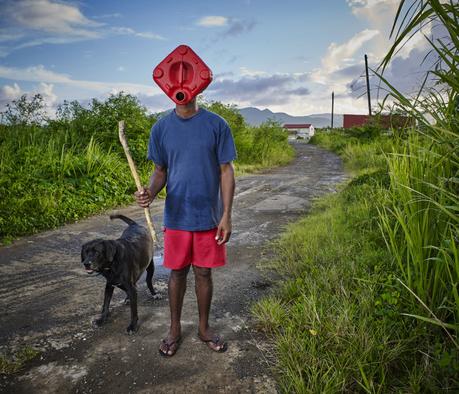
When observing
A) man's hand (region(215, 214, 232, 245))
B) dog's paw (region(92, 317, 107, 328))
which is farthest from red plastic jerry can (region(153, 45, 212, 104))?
dog's paw (region(92, 317, 107, 328))

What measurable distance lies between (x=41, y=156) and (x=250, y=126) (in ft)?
47.5

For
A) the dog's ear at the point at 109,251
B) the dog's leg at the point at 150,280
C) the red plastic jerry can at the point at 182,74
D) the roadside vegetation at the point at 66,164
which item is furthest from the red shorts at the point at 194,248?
the roadside vegetation at the point at 66,164

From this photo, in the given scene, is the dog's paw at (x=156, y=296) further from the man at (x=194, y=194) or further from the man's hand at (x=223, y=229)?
the man's hand at (x=223, y=229)

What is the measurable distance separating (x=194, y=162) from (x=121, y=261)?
3.55ft

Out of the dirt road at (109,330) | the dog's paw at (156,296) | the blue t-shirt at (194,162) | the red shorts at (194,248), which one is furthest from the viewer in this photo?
the dog's paw at (156,296)

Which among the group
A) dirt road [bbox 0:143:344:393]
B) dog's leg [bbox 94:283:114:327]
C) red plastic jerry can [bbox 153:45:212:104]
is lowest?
dirt road [bbox 0:143:344:393]

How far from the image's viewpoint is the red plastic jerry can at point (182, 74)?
247cm

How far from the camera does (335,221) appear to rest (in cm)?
527

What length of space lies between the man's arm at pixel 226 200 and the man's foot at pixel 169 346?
0.83 m

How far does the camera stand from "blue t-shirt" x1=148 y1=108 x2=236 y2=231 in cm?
254

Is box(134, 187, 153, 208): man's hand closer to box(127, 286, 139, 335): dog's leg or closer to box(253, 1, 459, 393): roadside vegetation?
box(127, 286, 139, 335): dog's leg

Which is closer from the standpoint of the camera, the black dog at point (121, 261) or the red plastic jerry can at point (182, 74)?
the red plastic jerry can at point (182, 74)

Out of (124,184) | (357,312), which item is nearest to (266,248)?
(357,312)

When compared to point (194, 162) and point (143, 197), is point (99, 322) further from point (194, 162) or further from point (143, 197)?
point (194, 162)
